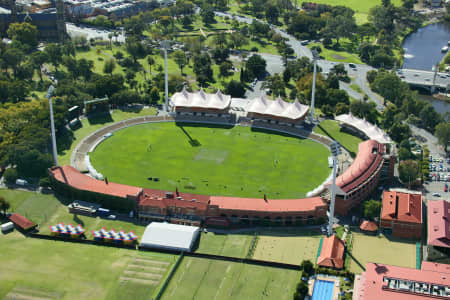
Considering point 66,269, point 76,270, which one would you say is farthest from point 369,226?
point 66,269

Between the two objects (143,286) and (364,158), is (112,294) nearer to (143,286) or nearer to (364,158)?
(143,286)

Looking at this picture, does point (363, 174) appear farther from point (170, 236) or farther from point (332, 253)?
point (170, 236)

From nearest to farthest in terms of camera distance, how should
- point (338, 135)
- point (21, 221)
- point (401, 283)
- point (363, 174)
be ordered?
point (401, 283)
point (21, 221)
point (363, 174)
point (338, 135)

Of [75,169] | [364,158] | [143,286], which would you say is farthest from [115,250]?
[364,158]

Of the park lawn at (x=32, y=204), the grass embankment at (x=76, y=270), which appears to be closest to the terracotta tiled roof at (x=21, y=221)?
the grass embankment at (x=76, y=270)

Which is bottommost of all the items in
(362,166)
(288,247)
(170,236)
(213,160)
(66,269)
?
(66,269)

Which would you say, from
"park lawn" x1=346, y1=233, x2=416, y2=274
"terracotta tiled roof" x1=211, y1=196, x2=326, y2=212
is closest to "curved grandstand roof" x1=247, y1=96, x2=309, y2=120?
"terracotta tiled roof" x1=211, y1=196, x2=326, y2=212
